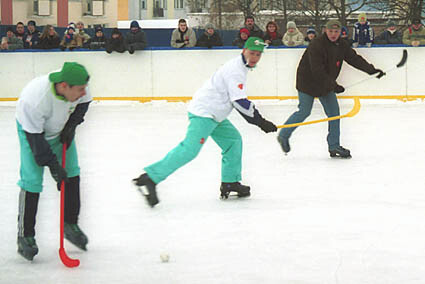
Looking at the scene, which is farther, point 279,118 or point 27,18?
point 27,18

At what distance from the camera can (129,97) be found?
1508 cm

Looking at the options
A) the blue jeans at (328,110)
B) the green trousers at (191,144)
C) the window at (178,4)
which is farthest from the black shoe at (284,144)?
the window at (178,4)

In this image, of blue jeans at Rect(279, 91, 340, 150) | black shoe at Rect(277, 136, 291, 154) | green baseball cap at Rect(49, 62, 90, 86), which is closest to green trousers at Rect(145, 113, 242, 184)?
green baseball cap at Rect(49, 62, 90, 86)

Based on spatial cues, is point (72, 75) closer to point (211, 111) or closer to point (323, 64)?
point (211, 111)

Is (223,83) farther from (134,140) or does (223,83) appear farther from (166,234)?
(134,140)

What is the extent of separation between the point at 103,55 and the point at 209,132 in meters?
9.85

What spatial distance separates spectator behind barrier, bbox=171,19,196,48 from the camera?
1505 centimetres

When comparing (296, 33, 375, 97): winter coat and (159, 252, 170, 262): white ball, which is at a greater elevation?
(296, 33, 375, 97): winter coat

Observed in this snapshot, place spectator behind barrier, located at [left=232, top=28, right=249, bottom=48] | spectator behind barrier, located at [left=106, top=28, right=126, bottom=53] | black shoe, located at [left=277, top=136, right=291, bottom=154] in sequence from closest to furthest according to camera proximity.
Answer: black shoe, located at [left=277, top=136, right=291, bottom=154] → spectator behind barrier, located at [left=232, top=28, right=249, bottom=48] → spectator behind barrier, located at [left=106, top=28, right=126, bottom=53]

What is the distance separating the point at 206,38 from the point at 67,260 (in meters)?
11.1

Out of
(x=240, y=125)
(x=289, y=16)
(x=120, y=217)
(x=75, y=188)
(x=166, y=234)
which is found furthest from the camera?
(x=289, y=16)

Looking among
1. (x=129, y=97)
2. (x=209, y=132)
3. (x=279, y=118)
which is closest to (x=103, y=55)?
(x=129, y=97)

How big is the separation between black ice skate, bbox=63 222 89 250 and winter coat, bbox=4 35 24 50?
11.5 meters

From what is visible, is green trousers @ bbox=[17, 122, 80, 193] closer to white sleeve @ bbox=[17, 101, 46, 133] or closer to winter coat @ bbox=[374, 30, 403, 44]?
white sleeve @ bbox=[17, 101, 46, 133]
